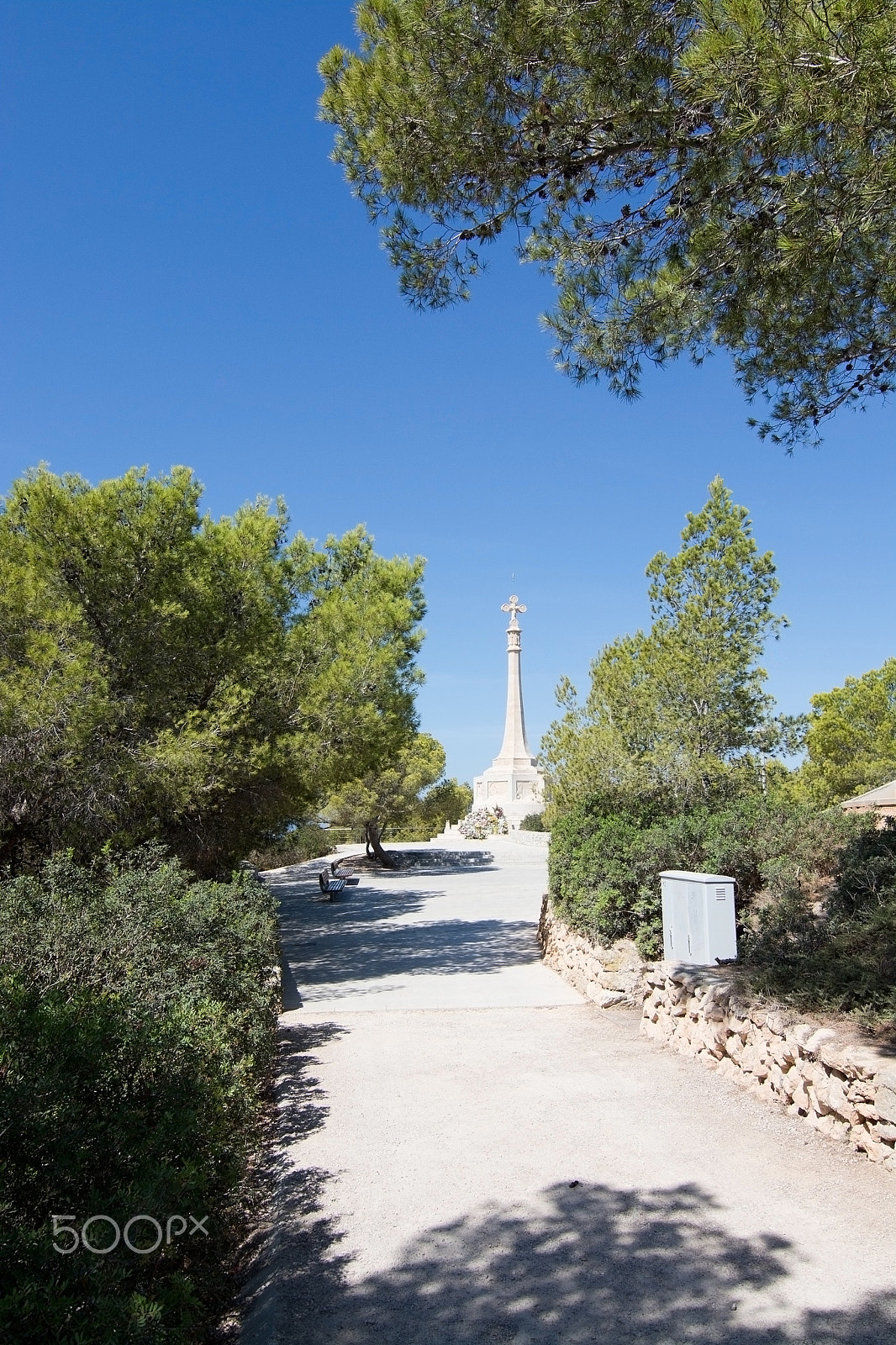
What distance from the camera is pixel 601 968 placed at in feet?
25.8

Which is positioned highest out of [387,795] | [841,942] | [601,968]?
[387,795]

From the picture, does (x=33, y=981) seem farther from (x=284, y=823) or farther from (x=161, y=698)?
(x=284, y=823)

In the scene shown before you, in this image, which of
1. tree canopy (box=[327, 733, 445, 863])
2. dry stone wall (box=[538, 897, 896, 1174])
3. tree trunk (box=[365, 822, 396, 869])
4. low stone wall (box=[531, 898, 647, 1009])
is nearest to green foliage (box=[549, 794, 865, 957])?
low stone wall (box=[531, 898, 647, 1009])

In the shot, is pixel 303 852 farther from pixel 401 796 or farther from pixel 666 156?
pixel 666 156

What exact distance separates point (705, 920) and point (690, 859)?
7.08 ft

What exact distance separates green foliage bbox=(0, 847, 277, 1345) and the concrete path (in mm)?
464

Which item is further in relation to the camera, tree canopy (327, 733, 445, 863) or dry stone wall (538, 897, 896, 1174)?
tree canopy (327, 733, 445, 863)

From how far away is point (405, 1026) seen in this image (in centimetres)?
707

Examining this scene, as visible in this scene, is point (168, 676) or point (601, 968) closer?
point (601, 968)

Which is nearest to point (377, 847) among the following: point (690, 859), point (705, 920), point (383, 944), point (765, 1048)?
point (383, 944)

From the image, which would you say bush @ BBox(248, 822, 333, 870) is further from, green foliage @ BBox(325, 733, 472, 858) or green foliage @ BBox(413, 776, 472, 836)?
green foliage @ BBox(413, 776, 472, 836)

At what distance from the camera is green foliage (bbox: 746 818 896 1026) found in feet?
16.0

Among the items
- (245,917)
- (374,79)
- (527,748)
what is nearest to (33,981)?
(245,917)

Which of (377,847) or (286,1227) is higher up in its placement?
(377,847)
